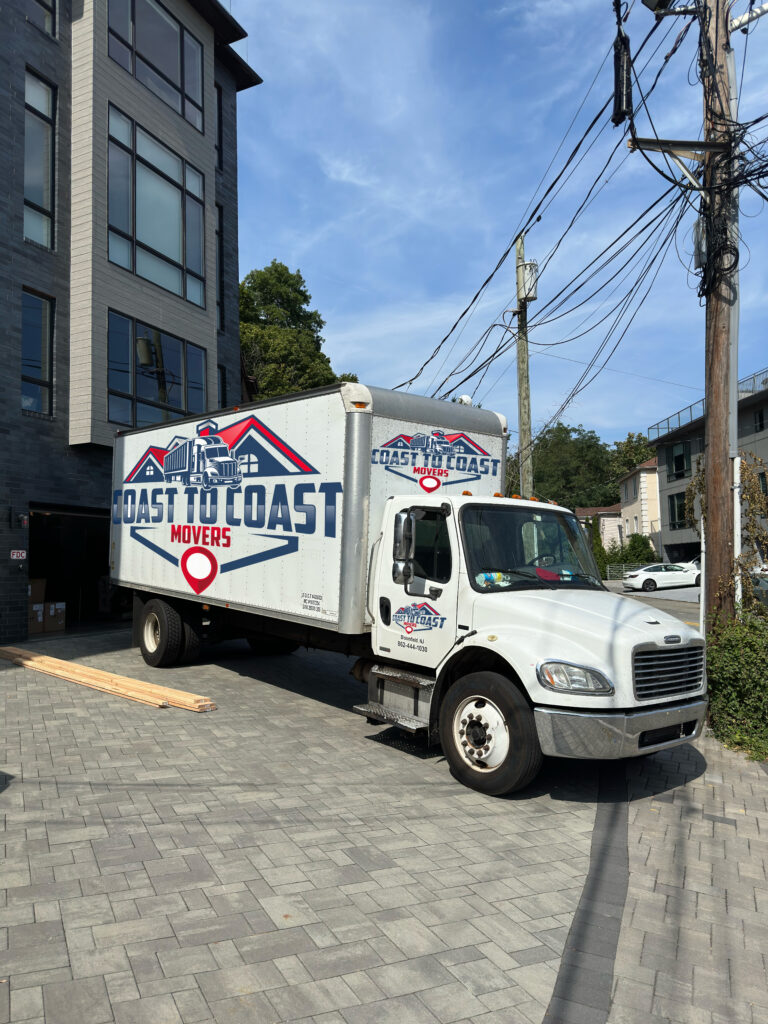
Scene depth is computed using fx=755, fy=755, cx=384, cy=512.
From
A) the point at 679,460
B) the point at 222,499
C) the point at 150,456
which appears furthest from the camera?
the point at 679,460

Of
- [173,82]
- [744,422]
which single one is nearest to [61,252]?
[173,82]

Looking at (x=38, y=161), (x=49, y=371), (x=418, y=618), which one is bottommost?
(x=418, y=618)

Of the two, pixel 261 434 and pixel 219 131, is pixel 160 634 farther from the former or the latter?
pixel 219 131

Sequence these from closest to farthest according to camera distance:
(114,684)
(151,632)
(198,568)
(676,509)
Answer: (114,684) < (198,568) < (151,632) < (676,509)

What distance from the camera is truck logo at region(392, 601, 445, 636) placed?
21.6ft

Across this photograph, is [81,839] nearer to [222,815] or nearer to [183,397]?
[222,815]

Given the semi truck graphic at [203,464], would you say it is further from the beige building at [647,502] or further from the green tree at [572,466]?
the green tree at [572,466]

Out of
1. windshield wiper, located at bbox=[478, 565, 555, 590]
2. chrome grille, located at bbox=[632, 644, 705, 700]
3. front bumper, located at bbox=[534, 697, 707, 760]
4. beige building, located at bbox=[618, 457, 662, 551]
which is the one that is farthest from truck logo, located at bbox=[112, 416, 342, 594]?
beige building, located at bbox=[618, 457, 662, 551]

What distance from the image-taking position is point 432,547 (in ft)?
22.2

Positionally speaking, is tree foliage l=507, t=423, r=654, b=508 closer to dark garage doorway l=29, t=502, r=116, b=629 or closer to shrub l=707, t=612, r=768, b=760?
dark garage doorway l=29, t=502, r=116, b=629

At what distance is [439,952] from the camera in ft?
11.9

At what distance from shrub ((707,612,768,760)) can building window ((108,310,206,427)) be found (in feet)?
36.1

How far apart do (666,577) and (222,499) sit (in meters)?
32.1

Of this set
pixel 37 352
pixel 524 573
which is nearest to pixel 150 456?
pixel 37 352
